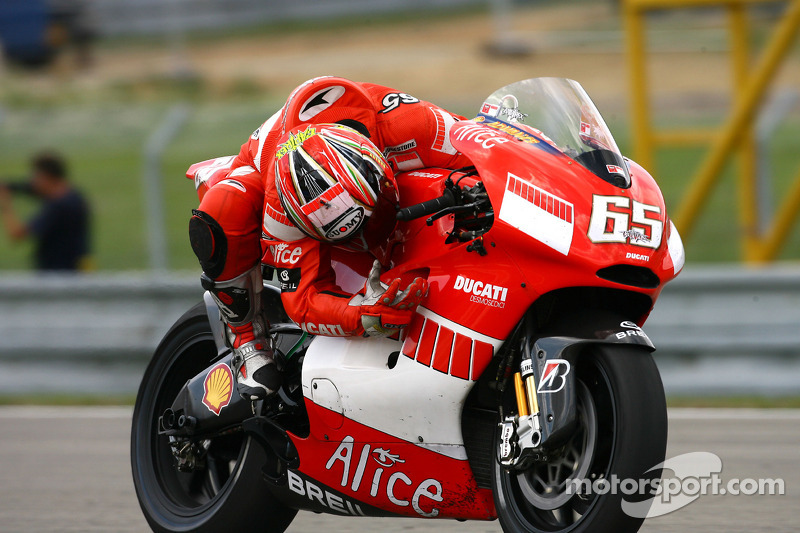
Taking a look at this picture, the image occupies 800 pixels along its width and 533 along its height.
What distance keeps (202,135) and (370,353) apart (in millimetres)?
5905

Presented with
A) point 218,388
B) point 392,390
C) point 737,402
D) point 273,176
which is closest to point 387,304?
point 392,390

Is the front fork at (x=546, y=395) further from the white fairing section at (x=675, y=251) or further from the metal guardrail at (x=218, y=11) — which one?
the metal guardrail at (x=218, y=11)

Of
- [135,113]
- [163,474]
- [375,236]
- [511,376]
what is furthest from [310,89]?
[135,113]

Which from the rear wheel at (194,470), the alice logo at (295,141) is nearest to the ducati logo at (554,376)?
the alice logo at (295,141)

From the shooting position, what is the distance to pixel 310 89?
4.45 metres

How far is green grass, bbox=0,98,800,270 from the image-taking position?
990 cm

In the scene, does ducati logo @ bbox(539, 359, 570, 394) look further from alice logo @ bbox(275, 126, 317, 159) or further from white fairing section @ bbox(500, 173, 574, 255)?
alice logo @ bbox(275, 126, 317, 159)

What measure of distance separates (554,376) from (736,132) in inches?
250

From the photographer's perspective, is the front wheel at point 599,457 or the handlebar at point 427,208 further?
the handlebar at point 427,208

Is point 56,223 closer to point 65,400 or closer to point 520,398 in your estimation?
point 65,400

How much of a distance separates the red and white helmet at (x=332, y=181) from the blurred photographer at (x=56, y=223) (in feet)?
19.5

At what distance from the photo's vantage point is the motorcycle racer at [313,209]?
400cm

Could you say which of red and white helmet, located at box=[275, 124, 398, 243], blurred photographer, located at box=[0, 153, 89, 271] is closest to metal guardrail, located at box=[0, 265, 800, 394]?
blurred photographer, located at box=[0, 153, 89, 271]

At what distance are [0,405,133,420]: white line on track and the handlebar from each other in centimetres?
414
